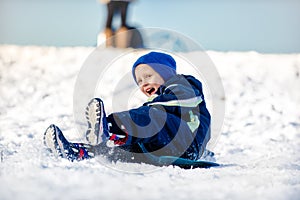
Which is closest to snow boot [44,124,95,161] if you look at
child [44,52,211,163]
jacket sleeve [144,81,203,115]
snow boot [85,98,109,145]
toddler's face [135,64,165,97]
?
child [44,52,211,163]

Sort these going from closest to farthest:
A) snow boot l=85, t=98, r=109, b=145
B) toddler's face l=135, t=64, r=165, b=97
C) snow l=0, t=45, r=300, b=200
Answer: snow l=0, t=45, r=300, b=200 < snow boot l=85, t=98, r=109, b=145 < toddler's face l=135, t=64, r=165, b=97

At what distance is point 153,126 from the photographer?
1.74 meters

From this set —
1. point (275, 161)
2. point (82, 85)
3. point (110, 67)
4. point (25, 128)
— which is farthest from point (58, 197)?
point (110, 67)

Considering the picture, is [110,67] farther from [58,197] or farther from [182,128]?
[58,197]

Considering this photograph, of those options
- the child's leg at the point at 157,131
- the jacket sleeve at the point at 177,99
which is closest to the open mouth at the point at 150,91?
the jacket sleeve at the point at 177,99

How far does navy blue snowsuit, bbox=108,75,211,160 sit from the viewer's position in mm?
1695

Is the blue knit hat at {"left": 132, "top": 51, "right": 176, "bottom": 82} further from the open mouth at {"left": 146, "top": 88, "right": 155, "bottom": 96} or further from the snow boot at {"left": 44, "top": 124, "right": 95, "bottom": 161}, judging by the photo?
the snow boot at {"left": 44, "top": 124, "right": 95, "bottom": 161}

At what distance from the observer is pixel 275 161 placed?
→ 7.20 feet

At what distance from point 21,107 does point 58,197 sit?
87.5 inches

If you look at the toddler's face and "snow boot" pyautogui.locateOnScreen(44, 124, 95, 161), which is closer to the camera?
"snow boot" pyautogui.locateOnScreen(44, 124, 95, 161)

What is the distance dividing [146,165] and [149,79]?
0.49 meters

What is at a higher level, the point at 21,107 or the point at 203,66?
the point at 203,66

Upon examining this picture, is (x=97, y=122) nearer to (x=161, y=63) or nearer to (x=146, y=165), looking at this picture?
(x=146, y=165)

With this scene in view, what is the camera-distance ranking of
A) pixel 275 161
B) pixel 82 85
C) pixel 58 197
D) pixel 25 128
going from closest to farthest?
pixel 58 197, pixel 275 161, pixel 25 128, pixel 82 85
